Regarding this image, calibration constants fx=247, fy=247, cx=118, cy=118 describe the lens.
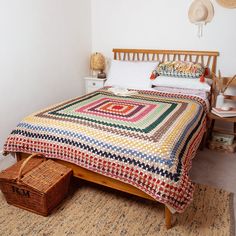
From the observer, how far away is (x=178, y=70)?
292 cm


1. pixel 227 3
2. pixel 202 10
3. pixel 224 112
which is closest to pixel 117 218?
pixel 224 112

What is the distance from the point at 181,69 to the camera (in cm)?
292

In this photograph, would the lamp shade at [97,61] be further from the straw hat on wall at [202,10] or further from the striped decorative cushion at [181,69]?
the straw hat on wall at [202,10]

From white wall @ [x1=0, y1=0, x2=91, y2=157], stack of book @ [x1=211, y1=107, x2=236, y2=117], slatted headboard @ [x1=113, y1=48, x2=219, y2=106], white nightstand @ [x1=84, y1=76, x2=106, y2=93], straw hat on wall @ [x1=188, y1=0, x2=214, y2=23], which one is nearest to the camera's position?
white wall @ [x1=0, y1=0, x2=91, y2=157]

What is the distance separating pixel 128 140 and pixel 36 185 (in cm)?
70

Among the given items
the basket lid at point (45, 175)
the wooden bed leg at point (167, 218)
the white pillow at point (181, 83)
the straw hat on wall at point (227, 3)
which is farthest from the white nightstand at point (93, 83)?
→ the wooden bed leg at point (167, 218)

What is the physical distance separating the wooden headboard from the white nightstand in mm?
428

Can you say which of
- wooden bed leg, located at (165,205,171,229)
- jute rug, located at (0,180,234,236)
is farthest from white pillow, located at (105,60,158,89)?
wooden bed leg, located at (165,205,171,229)

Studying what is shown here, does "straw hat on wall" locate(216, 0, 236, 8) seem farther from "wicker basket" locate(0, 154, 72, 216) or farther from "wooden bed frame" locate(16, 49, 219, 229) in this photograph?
"wicker basket" locate(0, 154, 72, 216)

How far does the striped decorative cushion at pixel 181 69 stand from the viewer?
9.36ft

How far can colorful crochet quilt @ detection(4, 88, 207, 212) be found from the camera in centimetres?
156

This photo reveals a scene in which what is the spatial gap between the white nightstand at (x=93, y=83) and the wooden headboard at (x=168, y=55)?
0.43m

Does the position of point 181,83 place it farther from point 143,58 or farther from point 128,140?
point 128,140

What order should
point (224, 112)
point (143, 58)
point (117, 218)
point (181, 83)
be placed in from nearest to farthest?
point (117, 218) < point (224, 112) < point (181, 83) < point (143, 58)
